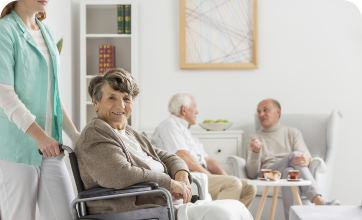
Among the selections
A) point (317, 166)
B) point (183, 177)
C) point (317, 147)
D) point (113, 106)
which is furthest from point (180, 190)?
point (317, 147)

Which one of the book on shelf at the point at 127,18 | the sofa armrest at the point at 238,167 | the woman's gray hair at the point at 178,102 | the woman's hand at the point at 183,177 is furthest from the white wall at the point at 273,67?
the woman's hand at the point at 183,177

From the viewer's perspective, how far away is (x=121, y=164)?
1.44 metres

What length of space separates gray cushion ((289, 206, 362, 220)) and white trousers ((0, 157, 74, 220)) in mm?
915

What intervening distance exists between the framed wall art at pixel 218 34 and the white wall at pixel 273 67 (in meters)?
0.09

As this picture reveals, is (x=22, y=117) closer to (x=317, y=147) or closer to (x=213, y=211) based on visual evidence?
(x=213, y=211)

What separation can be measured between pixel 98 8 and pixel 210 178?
229 cm

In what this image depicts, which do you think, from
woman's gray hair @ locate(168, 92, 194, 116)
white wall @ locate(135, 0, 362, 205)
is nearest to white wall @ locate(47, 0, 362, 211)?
white wall @ locate(135, 0, 362, 205)

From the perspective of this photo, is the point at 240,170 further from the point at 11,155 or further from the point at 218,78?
the point at 11,155

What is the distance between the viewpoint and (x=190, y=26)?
3.90 meters

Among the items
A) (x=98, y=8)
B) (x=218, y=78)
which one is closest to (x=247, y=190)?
(x=218, y=78)

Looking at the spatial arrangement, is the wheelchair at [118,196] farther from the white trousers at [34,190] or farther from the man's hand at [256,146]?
the man's hand at [256,146]

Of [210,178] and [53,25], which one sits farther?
[53,25]

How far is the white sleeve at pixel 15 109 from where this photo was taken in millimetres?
1315

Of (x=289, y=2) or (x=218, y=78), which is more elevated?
(x=289, y=2)
